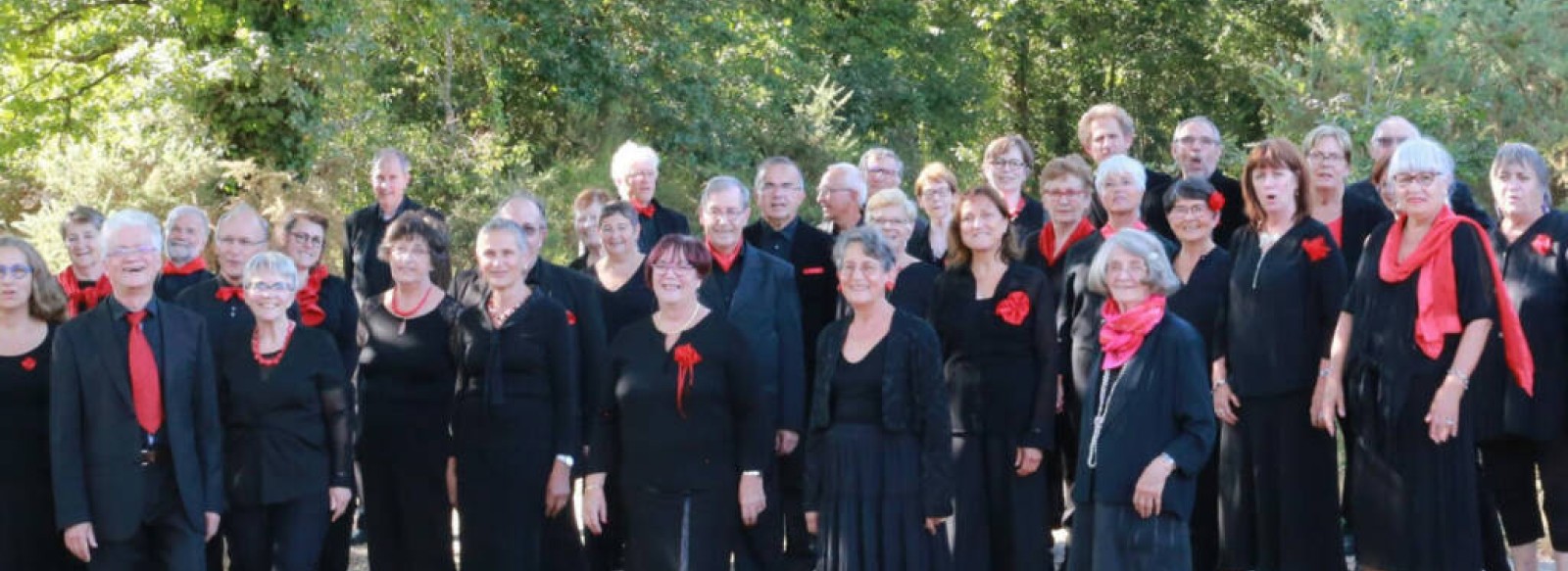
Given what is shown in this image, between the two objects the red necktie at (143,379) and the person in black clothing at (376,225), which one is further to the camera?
the person in black clothing at (376,225)

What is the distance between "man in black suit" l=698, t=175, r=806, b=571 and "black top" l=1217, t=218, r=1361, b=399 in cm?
182

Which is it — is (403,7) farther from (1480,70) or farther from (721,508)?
(721,508)

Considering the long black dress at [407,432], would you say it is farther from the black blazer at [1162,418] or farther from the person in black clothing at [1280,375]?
the person in black clothing at [1280,375]

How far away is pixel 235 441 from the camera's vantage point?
7160 mm

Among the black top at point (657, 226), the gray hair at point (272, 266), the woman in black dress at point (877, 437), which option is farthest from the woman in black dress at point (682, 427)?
the black top at point (657, 226)

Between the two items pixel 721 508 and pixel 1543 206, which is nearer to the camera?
pixel 721 508

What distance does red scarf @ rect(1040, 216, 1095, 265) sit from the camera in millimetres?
8305

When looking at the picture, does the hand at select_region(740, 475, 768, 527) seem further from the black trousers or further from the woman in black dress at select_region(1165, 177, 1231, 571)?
the woman in black dress at select_region(1165, 177, 1231, 571)

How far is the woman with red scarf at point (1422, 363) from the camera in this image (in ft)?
23.4

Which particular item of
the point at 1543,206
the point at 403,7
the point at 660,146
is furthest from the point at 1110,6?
the point at 1543,206

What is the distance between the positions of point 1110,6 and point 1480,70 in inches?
Answer: 565

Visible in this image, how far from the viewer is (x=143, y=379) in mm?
6762

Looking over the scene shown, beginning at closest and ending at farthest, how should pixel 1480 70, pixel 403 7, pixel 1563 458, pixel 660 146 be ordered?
pixel 1563 458 → pixel 1480 70 → pixel 403 7 → pixel 660 146

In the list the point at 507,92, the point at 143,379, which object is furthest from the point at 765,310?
the point at 507,92
